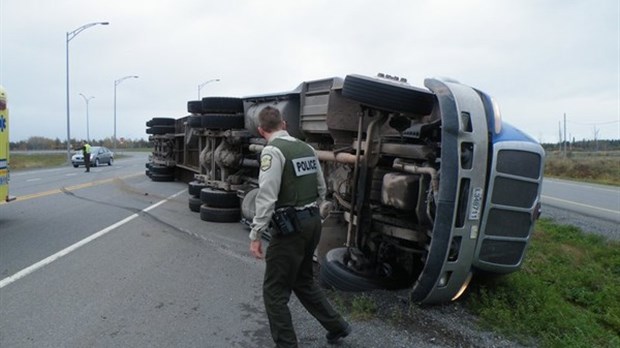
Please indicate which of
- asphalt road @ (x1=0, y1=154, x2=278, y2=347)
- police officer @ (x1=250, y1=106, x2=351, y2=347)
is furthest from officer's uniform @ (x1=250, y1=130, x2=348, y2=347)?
asphalt road @ (x1=0, y1=154, x2=278, y2=347)

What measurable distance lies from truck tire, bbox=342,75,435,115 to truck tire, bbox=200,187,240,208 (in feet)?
17.6

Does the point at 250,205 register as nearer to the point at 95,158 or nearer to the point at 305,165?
the point at 305,165

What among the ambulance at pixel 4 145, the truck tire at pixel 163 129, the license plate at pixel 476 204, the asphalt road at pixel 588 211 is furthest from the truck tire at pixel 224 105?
the truck tire at pixel 163 129

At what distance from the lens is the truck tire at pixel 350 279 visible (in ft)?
15.0

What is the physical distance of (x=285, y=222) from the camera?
344cm

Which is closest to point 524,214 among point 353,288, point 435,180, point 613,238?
point 435,180

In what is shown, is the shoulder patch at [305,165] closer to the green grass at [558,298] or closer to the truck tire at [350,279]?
the truck tire at [350,279]

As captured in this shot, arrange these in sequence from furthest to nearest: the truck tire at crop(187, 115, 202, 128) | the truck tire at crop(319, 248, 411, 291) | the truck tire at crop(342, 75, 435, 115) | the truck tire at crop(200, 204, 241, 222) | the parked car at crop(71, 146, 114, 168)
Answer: the parked car at crop(71, 146, 114, 168), the truck tire at crop(187, 115, 202, 128), the truck tire at crop(200, 204, 241, 222), the truck tire at crop(319, 248, 411, 291), the truck tire at crop(342, 75, 435, 115)

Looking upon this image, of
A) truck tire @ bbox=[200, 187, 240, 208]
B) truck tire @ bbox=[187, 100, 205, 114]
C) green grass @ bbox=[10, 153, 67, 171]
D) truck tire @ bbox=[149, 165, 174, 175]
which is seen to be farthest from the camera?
green grass @ bbox=[10, 153, 67, 171]

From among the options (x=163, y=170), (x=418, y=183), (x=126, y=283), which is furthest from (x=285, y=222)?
(x=163, y=170)

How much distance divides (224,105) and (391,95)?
5786 millimetres

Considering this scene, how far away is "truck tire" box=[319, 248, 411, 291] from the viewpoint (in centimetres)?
458

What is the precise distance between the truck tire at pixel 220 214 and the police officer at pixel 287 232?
5.61m

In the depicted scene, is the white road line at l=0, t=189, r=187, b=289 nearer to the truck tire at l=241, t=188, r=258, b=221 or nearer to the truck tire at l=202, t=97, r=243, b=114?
the truck tire at l=241, t=188, r=258, b=221
